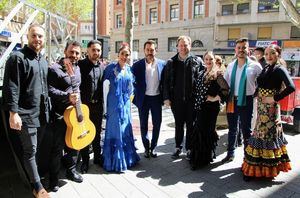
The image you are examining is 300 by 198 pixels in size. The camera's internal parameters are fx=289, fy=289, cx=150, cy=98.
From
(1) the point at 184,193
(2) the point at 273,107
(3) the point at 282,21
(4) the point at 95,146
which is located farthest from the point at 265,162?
(3) the point at 282,21

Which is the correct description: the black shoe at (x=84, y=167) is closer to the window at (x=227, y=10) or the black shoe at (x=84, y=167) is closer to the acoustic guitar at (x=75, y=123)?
the acoustic guitar at (x=75, y=123)

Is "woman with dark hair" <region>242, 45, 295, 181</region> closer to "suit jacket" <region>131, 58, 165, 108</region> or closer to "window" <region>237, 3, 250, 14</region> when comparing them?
"suit jacket" <region>131, 58, 165, 108</region>

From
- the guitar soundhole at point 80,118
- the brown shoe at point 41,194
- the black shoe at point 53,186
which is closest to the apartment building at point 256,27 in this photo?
the guitar soundhole at point 80,118

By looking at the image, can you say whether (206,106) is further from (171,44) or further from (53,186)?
(171,44)

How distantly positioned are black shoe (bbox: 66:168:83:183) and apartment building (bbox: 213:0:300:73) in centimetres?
2390

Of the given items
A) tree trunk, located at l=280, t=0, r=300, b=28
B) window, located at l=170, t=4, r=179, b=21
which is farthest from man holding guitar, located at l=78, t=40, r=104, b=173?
window, located at l=170, t=4, r=179, b=21

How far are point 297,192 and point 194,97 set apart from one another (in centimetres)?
201

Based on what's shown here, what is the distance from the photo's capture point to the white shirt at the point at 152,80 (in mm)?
4938

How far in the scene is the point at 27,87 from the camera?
3.25 metres

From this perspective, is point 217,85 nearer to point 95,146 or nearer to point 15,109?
point 95,146

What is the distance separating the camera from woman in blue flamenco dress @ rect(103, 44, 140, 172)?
14.7 feet

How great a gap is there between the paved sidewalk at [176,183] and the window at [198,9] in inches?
1066

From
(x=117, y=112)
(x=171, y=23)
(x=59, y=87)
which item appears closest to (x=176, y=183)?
(x=117, y=112)

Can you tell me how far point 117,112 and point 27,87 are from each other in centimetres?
159
